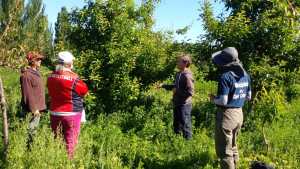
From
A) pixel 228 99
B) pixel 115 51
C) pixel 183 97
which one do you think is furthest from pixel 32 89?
pixel 228 99

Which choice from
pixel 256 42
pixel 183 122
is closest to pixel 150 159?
pixel 183 122

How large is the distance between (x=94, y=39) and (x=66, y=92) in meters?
3.63

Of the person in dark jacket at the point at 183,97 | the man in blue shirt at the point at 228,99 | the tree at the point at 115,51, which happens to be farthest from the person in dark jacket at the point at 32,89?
the man in blue shirt at the point at 228,99

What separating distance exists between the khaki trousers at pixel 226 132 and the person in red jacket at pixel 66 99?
192cm

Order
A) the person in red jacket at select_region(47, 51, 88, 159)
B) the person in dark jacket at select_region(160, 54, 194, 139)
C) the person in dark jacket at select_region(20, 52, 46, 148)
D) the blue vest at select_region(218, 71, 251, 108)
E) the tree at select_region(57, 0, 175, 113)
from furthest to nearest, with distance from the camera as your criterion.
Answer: the tree at select_region(57, 0, 175, 113)
the person in dark jacket at select_region(160, 54, 194, 139)
the person in dark jacket at select_region(20, 52, 46, 148)
the person in red jacket at select_region(47, 51, 88, 159)
the blue vest at select_region(218, 71, 251, 108)

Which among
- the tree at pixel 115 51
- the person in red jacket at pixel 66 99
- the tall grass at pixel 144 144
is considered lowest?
the tall grass at pixel 144 144

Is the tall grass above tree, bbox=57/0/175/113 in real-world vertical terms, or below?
below

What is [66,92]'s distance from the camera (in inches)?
260

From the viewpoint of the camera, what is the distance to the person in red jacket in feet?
21.6

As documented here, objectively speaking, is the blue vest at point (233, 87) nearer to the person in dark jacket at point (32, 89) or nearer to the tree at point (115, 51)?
the person in dark jacket at point (32, 89)

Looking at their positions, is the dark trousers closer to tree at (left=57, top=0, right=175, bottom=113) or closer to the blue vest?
tree at (left=57, top=0, right=175, bottom=113)

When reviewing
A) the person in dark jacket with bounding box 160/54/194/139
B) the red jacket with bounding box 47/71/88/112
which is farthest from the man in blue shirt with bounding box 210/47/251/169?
the person in dark jacket with bounding box 160/54/194/139

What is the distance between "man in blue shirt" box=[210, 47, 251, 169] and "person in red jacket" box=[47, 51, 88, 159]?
188 cm

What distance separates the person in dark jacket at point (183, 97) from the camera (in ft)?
28.5
